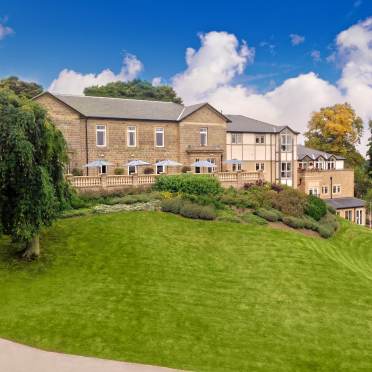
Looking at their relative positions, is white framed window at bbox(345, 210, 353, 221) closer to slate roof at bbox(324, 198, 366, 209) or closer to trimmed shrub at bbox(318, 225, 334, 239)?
slate roof at bbox(324, 198, 366, 209)

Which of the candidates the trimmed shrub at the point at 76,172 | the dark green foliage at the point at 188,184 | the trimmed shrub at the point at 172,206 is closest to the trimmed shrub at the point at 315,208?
the dark green foliage at the point at 188,184

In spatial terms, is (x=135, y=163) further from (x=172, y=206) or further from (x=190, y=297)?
(x=190, y=297)

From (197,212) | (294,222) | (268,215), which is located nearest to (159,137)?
(197,212)

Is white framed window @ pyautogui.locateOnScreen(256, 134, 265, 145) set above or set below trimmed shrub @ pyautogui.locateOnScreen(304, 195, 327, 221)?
above

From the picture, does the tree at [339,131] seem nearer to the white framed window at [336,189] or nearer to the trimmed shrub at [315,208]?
the white framed window at [336,189]

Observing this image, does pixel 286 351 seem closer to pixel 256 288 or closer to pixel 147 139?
pixel 256 288

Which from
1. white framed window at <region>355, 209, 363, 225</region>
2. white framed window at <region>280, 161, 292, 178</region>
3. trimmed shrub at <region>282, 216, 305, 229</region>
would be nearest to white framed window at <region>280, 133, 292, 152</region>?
white framed window at <region>280, 161, 292, 178</region>

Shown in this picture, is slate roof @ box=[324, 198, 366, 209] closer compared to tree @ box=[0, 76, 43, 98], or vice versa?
slate roof @ box=[324, 198, 366, 209]
